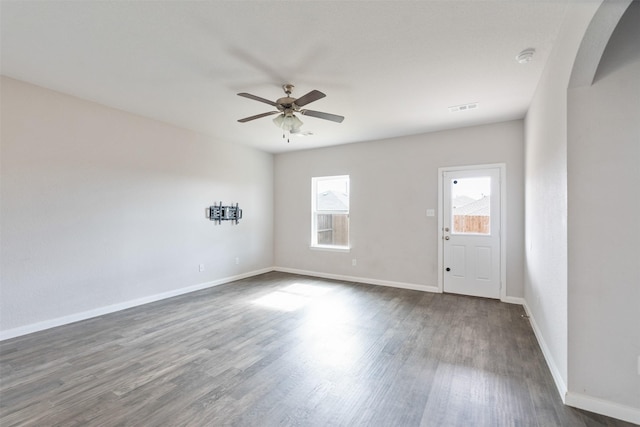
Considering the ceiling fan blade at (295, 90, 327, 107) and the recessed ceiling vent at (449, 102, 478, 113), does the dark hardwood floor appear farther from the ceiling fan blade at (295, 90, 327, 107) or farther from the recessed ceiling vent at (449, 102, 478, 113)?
the recessed ceiling vent at (449, 102, 478, 113)

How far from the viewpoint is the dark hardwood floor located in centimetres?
195

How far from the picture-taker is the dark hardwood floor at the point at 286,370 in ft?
6.39

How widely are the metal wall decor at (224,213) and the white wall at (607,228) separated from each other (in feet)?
16.3

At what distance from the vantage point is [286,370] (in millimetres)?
2506

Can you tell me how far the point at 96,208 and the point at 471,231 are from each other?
544cm

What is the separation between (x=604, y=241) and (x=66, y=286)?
521 cm

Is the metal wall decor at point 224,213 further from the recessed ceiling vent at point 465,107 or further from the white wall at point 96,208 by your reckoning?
the recessed ceiling vent at point 465,107

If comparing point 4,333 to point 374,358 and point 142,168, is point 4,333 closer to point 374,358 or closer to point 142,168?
point 142,168

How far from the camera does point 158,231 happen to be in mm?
4500

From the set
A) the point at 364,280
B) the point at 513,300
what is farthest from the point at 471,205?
the point at 364,280

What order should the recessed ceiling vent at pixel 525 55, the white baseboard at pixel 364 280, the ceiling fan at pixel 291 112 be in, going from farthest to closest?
1. the white baseboard at pixel 364 280
2. the ceiling fan at pixel 291 112
3. the recessed ceiling vent at pixel 525 55

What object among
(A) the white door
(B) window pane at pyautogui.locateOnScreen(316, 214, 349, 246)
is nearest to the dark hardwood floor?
(A) the white door

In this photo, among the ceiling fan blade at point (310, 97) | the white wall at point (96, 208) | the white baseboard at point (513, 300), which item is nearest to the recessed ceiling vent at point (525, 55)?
the ceiling fan blade at point (310, 97)

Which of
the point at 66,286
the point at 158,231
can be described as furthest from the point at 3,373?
the point at 158,231
